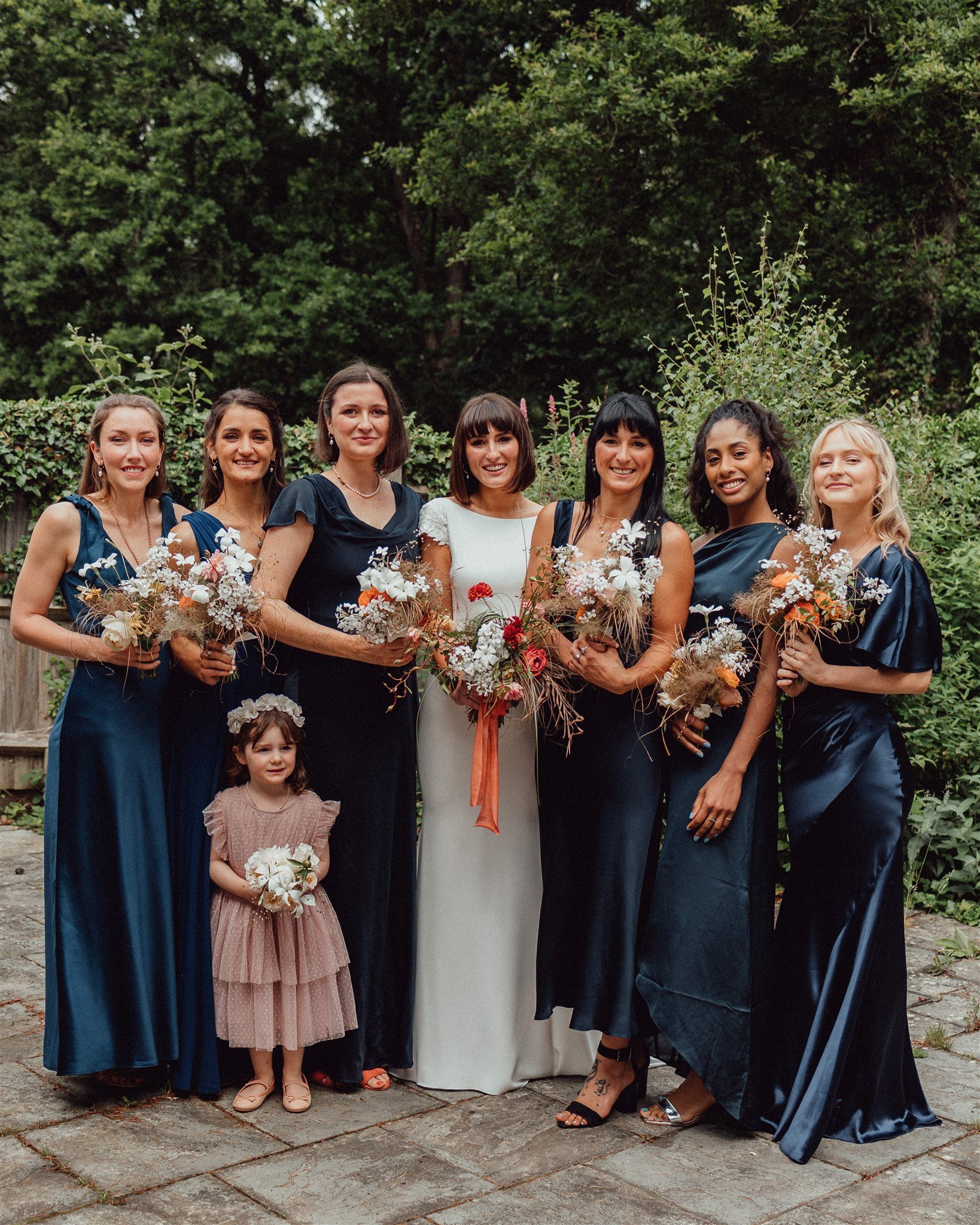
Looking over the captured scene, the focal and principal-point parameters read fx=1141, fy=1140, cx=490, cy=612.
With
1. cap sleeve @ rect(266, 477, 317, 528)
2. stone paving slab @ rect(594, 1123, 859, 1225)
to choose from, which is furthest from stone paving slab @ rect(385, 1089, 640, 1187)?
cap sleeve @ rect(266, 477, 317, 528)

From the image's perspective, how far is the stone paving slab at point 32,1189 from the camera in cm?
309

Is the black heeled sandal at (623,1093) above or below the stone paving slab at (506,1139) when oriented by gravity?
above

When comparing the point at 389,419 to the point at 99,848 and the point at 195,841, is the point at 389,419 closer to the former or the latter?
the point at 195,841

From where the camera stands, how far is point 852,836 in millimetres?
3559

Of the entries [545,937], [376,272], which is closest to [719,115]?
[376,272]

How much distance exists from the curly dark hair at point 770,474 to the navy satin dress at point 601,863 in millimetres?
489

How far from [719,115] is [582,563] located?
1261cm

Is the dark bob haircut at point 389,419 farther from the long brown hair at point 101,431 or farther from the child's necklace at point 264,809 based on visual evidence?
the child's necklace at point 264,809

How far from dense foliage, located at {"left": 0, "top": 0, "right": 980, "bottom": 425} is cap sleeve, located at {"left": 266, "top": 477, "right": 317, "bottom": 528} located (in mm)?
10504

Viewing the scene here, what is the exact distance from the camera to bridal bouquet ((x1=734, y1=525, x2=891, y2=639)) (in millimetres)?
3379

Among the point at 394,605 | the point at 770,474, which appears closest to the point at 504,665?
the point at 394,605

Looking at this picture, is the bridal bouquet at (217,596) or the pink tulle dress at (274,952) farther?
the pink tulle dress at (274,952)

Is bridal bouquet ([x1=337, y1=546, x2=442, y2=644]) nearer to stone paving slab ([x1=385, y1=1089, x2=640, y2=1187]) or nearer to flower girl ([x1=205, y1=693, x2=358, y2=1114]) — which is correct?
flower girl ([x1=205, y1=693, x2=358, y2=1114])

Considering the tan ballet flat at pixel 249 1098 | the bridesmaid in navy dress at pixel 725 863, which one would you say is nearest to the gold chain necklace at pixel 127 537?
the tan ballet flat at pixel 249 1098
